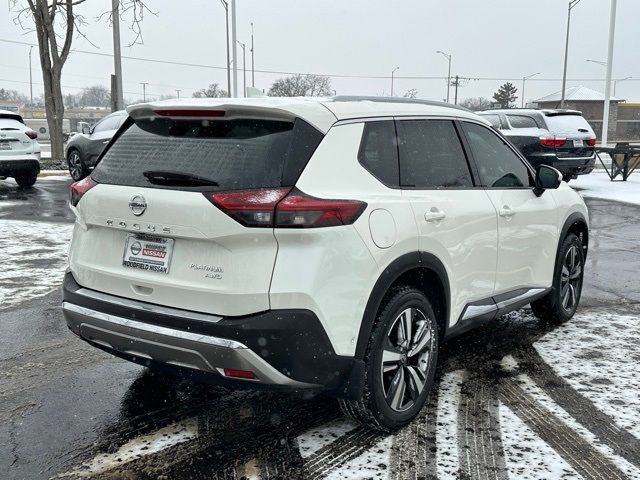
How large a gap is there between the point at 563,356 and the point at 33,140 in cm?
1306

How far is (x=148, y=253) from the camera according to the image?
3.16 metres

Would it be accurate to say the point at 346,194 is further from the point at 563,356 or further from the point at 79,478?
the point at 563,356

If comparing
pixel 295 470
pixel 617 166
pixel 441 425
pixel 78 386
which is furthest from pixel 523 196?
pixel 617 166

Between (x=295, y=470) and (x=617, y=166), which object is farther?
(x=617, y=166)

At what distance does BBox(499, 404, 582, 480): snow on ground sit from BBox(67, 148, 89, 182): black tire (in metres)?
14.6

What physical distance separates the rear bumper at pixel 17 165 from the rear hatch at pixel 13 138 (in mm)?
116

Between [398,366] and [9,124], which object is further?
[9,124]

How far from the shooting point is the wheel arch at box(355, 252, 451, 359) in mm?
3125

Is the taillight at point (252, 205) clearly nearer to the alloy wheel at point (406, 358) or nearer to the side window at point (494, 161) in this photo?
the alloy wheel at point (406, 358)

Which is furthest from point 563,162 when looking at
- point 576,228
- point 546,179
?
point 546,179

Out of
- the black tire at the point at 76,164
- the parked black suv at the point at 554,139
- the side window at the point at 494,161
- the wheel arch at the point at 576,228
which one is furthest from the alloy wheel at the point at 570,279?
the black tire at the point at 76,164

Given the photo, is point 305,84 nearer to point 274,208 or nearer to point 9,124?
point 9,124

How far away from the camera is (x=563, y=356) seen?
472 cm

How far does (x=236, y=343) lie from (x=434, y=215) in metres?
1.41
